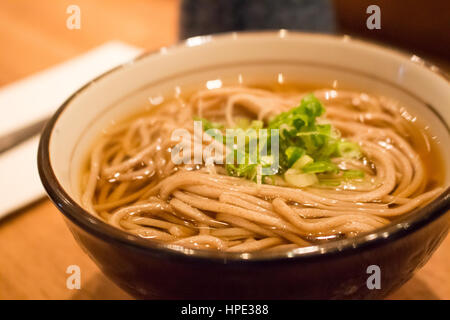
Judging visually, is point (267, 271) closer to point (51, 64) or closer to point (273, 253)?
point (273, 253)

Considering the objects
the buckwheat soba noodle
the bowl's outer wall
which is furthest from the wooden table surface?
the bowl's outer wall

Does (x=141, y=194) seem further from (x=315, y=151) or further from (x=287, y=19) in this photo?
(x=287, y=19)

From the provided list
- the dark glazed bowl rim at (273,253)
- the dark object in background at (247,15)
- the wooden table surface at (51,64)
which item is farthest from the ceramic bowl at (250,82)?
the dark object in background at (247,15)

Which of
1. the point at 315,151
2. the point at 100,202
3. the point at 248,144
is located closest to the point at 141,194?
the point at 100,202

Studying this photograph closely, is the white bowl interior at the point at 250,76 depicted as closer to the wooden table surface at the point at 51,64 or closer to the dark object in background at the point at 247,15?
the wooden table surface at the point at 51,64

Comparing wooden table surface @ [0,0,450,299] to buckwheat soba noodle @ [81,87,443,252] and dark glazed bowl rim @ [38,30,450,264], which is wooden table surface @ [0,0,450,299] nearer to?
buckwheat soba noodle @ [81,87,443,252]

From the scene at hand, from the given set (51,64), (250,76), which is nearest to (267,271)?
(250,76)
